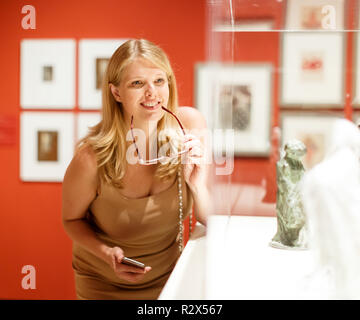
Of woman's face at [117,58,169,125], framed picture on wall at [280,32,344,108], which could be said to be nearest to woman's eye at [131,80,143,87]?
woman's face at [117,58,169,125]

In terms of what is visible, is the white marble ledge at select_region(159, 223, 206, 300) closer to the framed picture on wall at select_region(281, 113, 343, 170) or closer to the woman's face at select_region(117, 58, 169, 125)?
the framed picture on wall at select_region(281, 113, 343, 170)

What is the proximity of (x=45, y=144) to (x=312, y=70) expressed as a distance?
102 cm

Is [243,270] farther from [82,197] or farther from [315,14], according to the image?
[82,197]

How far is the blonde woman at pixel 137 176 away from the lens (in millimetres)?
1382

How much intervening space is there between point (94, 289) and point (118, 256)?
0.29 metres

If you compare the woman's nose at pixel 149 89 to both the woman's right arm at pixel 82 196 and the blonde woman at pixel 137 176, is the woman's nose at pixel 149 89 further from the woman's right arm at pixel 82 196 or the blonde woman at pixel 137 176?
the woman's right arm at pixel 82 196

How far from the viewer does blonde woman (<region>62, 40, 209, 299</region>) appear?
4.53 feet

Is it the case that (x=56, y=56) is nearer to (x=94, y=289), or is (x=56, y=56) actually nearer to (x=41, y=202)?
(x=41, y=202)

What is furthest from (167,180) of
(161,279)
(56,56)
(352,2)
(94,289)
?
(352,2)

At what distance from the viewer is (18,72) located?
158 cm

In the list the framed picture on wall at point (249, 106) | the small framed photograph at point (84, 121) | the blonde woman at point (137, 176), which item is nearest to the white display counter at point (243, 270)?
the framed picture on wall at point (249, 106)

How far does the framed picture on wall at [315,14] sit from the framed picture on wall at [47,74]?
879mm

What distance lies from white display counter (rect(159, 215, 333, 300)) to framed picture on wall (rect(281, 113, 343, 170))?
8.1 inches
